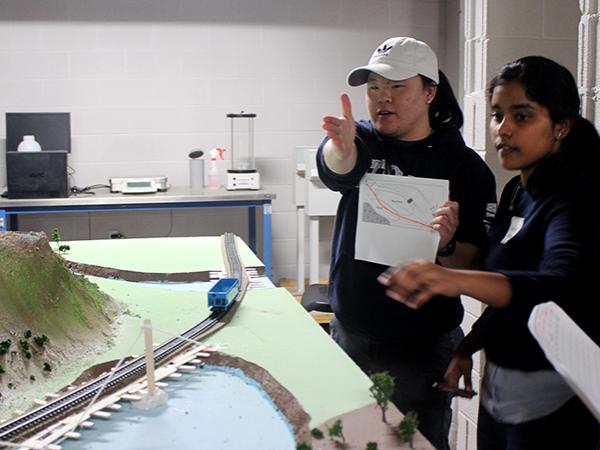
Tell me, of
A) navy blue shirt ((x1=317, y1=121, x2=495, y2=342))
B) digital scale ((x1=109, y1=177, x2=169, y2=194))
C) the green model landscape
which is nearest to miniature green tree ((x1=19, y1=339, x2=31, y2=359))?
the green model landscape

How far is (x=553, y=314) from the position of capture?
102cm

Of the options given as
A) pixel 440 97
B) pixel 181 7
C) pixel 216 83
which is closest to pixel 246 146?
pixel 216 83

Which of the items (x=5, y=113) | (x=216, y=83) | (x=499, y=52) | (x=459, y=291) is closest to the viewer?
(x=459, y=291)

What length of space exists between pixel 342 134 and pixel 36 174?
3.36 m

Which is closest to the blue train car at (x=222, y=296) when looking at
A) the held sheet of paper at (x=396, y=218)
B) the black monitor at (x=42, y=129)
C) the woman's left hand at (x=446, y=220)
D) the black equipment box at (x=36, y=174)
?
the held sheet of paper at (x=396, y=218)

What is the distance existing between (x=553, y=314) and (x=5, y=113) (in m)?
4.79

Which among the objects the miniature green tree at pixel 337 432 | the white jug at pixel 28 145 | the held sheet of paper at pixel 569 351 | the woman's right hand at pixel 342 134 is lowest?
the miniature green tree at pixel 337 432

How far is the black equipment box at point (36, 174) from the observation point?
4531 millimetres

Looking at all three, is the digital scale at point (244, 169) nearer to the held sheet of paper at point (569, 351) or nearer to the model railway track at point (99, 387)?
the model railway track at point (99, 387)

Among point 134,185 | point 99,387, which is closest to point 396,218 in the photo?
point 99,387

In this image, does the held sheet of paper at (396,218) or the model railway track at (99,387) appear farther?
the held sheet of paper at (396,218)

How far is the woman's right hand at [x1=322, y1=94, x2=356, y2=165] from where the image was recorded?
1.74 meters

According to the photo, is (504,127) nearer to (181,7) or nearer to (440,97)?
(440,97)

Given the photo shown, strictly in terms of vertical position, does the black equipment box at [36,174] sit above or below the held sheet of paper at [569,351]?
above
